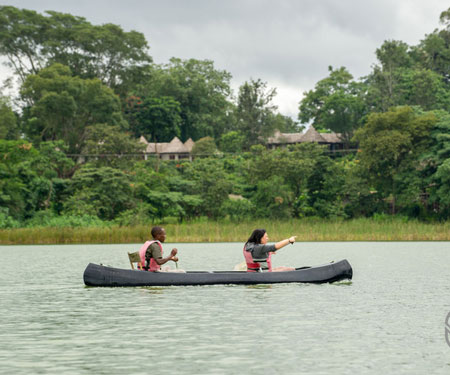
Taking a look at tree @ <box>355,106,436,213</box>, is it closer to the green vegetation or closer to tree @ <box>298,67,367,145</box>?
the green vegetation

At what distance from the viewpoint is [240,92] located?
60.9 m

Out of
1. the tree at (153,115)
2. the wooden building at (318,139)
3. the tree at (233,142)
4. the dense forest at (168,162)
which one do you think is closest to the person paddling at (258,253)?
the dense forest at (168,162)

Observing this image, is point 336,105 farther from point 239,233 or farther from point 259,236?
point 259,236

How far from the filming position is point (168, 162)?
54.9m

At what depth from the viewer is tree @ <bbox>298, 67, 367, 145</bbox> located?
6844 centimetres

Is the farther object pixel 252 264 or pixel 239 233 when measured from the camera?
pixel 239 233

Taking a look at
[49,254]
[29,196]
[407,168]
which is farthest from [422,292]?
[29,196]

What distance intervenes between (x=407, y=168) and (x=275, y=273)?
102 ft

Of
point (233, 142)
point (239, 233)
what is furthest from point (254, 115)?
point (239, 233)

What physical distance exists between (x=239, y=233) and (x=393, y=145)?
12.5 m

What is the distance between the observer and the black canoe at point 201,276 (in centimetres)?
1541

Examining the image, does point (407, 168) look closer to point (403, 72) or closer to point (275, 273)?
point (403, 72)

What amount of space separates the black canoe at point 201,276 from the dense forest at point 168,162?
86.4ft

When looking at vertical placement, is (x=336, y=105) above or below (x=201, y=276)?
above
